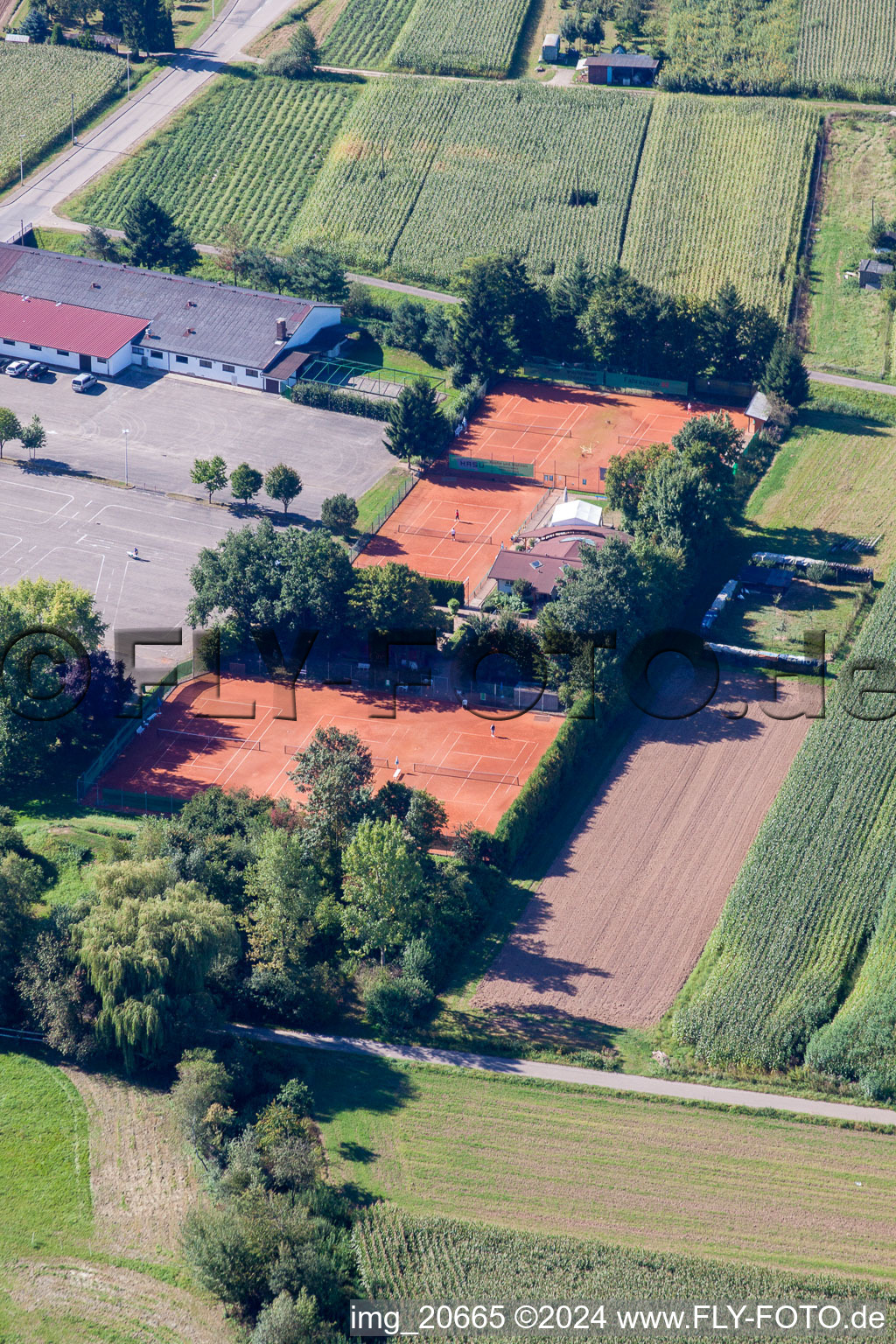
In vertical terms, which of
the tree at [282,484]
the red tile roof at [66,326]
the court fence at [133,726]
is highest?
the red tile roof at [66,326]

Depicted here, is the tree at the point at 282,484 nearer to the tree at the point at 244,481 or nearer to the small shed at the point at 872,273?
the tree at the point at 244,481

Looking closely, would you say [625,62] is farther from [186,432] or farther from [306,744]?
[306,744]

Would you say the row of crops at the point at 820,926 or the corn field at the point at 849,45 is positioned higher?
the corn field at the point at 849,45

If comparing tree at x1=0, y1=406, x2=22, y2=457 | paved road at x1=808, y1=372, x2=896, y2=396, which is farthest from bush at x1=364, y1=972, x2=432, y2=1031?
paved road at x1=808, y1=372, x2=896, y2=396

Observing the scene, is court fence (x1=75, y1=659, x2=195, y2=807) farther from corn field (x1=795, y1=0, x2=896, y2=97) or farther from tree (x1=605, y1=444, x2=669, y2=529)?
corn field (x1=795, y1=0, x2=896, y2=97)

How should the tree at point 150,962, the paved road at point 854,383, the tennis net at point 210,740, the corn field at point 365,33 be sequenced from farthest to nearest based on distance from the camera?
the corn field at point 365,33 < the paved road at point 854,383 < the tennis net at point 210,740 < the tree at point 150,962

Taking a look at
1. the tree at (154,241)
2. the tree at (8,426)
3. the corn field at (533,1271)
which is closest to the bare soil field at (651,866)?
the corn field at (533,1271)
